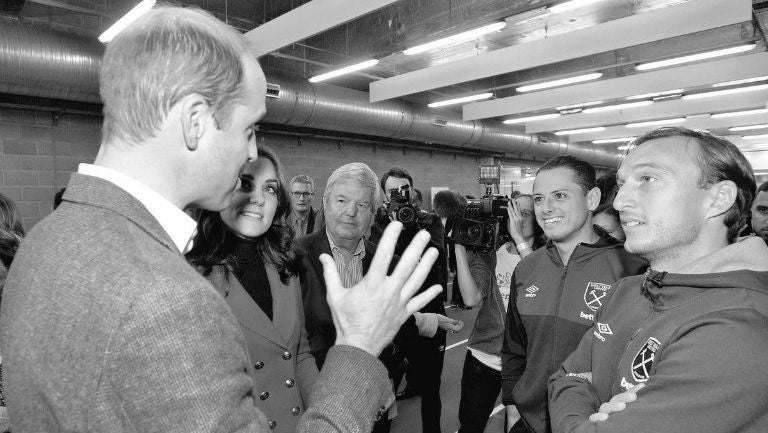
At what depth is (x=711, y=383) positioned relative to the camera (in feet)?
2.85

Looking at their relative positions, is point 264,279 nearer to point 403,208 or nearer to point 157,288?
point 157,288

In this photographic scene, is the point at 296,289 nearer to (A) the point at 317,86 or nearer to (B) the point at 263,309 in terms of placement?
(B) the point at 263,309

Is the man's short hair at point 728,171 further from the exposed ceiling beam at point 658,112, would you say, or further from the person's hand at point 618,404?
the exposed ceiling beam at point 658,112

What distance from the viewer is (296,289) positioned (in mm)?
1451

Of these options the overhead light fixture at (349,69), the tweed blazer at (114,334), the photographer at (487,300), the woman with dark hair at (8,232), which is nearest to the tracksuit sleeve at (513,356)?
the photographer at (487,300)

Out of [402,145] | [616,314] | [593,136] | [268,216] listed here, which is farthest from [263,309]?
[593,136]

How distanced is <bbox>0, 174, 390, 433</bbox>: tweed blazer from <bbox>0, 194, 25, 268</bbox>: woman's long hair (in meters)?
2.05

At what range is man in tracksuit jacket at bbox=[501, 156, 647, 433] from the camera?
5.27ft

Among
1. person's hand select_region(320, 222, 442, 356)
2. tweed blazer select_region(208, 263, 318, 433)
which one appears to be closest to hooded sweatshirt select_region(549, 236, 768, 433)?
person's hand select_region(320, 222, 442, 356)

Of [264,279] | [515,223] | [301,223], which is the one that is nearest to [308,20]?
[301,223]

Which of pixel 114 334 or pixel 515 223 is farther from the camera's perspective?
pixel 515 223

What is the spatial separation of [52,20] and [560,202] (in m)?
5.15

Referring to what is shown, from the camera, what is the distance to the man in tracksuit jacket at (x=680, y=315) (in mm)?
870

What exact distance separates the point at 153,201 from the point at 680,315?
107 centimetres
